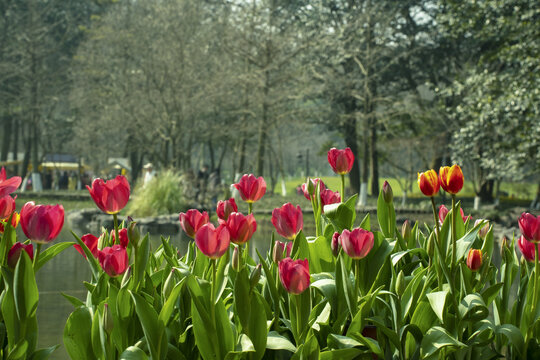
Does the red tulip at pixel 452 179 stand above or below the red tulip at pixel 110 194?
above

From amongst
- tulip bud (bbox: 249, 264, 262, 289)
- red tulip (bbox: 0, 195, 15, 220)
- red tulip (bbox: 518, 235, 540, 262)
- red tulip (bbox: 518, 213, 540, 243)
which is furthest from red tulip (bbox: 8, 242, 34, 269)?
red tulip (bbox: 518, 235, 540, 262)

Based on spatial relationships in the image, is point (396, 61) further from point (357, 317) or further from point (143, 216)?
point (357, 317)

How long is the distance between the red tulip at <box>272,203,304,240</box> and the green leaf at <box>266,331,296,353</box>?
47 centimetres

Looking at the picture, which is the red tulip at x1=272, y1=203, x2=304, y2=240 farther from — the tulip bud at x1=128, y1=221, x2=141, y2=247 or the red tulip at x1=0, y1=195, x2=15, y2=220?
the red tulip at x1=0, y1=195, x2=15, y2=220

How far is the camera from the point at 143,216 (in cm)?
1745

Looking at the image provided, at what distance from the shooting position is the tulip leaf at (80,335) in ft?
7.39

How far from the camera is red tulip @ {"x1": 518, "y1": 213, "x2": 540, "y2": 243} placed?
241 cm

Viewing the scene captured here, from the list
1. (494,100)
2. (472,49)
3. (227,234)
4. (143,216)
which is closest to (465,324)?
(227,234)

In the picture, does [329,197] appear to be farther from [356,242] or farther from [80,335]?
[80,335]

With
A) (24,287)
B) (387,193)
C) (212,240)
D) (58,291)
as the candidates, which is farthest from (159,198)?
(212,240)

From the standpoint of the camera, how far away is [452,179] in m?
2.35

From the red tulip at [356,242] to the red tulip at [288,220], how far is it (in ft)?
1.29

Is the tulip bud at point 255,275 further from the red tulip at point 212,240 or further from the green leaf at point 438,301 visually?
the green leaf at point 438,301

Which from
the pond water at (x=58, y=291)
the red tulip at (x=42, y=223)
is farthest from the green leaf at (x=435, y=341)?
the pond water at (x=58, y=291)
